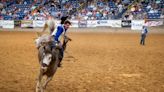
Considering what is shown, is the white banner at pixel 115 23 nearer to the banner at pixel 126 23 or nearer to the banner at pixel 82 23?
the banner at pixel 126 23

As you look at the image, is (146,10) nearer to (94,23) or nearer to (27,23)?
(94,23)

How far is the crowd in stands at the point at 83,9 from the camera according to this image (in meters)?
37.0

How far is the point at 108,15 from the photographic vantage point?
37.2 meters

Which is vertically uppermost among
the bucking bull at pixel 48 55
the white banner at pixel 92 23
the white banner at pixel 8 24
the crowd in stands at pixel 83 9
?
the bucking bull at pixel 48 55

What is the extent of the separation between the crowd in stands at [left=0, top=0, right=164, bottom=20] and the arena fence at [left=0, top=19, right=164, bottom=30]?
70 centimetres

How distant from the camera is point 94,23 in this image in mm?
36906

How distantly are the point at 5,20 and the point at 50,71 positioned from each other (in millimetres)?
31959

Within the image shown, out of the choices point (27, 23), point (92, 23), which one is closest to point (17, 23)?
point (27, 23)

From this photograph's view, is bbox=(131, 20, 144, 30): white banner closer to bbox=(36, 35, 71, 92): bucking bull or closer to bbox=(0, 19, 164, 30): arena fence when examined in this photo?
bbox=(0, 19, 164, 30): arena fence

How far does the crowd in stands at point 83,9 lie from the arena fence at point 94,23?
0.70 m

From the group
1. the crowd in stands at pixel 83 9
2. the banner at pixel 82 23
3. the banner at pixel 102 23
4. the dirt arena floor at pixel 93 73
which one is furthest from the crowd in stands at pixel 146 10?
the dirt arena floor at pixel 93 73

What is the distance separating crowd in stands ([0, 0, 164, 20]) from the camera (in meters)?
37.0

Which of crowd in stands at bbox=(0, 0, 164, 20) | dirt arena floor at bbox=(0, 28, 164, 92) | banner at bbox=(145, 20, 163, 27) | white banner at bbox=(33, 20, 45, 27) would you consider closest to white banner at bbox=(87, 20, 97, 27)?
crowd in stands at bbox=(0, 0, 164, 20)

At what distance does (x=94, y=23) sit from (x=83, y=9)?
405 cm
